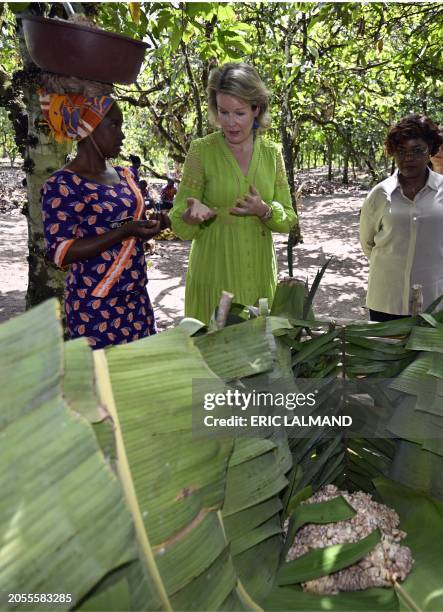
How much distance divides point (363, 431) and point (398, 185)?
193 centimetres

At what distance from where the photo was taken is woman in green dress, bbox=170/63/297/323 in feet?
7.87

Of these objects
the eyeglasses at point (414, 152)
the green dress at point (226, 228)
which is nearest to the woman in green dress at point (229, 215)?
the green dress at point (226, 228)

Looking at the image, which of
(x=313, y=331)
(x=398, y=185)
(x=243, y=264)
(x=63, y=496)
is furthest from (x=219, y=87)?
(x=63, y=496)

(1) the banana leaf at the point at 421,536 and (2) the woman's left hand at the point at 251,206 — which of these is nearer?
(1) the banana leaf at the point at 421,536

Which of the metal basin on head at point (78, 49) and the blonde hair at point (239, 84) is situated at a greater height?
the metal basin on head at point (78, 49)

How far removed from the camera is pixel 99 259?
2072mm

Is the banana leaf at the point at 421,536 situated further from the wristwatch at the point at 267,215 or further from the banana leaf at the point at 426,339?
the wristwatch at the point at 267,215

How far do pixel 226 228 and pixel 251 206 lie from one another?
0.79 ft

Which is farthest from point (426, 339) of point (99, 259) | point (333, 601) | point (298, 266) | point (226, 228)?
point (298, 266)

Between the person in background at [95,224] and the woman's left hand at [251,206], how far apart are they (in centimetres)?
36

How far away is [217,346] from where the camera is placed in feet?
3.08

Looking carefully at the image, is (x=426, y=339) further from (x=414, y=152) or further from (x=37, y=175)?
(x=37, y=175)

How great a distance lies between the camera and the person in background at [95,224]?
77.6 inches

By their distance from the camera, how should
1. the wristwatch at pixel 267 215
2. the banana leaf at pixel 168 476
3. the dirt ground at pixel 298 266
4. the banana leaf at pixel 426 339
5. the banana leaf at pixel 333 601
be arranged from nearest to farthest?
1. the banana leaf at pixel 168 476
2. the banana leaf at pixel 333 601
3. the banana leaf at pixel 426 339
4. the wristwatch at pixel 267 215
5. the dirt ground at pixel 298 266
